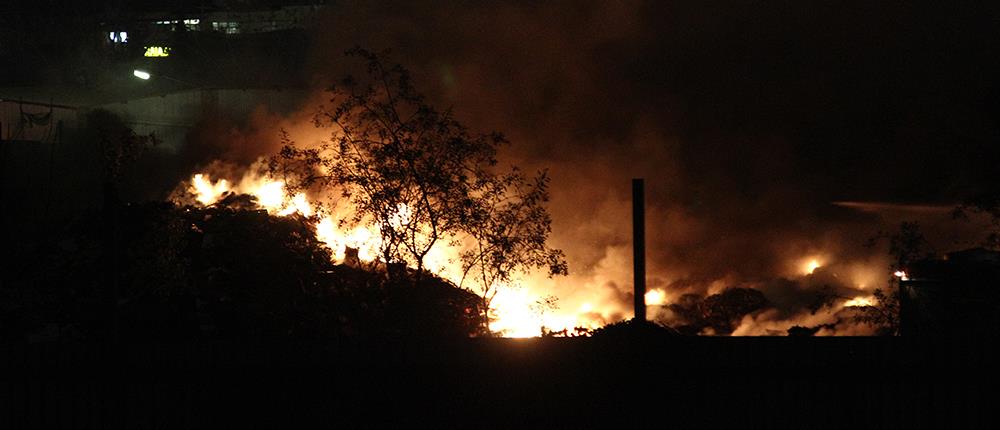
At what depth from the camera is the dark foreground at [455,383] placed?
10.2 metres

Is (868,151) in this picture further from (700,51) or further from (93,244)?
(93,244)

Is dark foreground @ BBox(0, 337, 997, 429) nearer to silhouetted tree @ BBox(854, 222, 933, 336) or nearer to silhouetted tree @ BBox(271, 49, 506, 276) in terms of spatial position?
silhouetted tree @ BBox(271, 49, 506, 276)

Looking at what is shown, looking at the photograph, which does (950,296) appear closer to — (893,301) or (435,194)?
(893,301)

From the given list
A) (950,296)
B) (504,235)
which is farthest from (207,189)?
(950,296)

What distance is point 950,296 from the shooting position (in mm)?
18141

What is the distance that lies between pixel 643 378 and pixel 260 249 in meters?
13.1

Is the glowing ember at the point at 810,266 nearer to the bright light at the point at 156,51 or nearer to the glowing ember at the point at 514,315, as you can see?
the glowing ember at the point at 514,315

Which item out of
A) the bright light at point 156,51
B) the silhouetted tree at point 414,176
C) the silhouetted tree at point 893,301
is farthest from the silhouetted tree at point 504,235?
the bright light at point 156,51

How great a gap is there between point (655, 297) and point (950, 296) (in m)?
8.87

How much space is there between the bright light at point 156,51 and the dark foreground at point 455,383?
39932mm

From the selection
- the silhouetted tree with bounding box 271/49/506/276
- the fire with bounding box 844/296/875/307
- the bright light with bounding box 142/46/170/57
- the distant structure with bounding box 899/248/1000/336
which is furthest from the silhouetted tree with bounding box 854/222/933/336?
the bright light with bounding box 142/46/170/57

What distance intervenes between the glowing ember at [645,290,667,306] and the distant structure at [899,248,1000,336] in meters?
7.76

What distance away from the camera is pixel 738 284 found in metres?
25.9

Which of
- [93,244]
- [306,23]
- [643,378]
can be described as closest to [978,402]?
[643,378]
